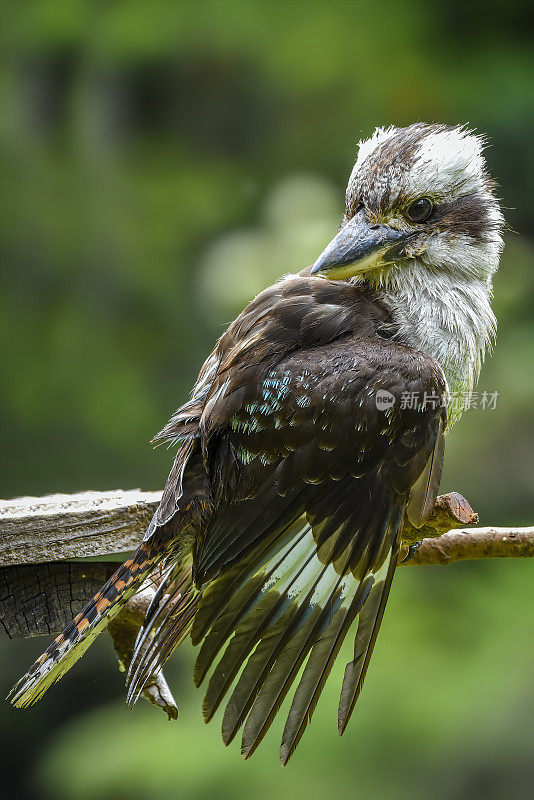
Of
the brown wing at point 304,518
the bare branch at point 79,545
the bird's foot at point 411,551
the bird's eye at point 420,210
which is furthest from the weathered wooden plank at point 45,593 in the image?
the bird's eye at point 420,210

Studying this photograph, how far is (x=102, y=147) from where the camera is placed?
2854 millimetres

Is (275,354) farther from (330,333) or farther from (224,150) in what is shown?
(224,150)

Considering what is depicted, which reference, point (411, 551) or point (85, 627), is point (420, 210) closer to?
point (411, 551)

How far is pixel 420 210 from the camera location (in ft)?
4.58

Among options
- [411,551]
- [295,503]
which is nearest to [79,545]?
[295,503]

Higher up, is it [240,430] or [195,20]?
[195,20]

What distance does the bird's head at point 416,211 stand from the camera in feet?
4.45

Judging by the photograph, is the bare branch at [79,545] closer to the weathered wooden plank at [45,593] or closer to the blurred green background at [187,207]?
the weathered wooden plank at [45,593]

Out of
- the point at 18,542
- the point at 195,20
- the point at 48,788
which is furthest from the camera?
the point at 195,20

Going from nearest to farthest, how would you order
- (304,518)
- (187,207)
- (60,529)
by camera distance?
(60,529) < (304,518) < (187,207)

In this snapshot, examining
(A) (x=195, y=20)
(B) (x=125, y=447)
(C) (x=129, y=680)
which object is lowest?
(B) (x=125, y=447)

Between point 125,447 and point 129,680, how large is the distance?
1.46 metres

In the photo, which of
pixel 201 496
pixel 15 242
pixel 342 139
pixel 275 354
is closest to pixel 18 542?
pixel 201 496

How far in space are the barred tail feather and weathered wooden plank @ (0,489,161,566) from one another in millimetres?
36
